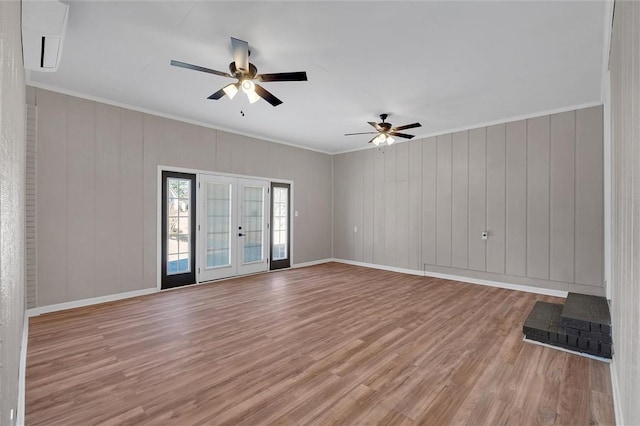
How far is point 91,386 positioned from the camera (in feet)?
8.34

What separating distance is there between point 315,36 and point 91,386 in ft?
12.7

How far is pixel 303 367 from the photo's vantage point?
9.32 ft

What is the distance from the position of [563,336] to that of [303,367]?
9.27 feet

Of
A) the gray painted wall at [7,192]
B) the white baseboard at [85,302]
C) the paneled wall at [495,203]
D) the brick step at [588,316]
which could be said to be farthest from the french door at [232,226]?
the brick step at [588,316]

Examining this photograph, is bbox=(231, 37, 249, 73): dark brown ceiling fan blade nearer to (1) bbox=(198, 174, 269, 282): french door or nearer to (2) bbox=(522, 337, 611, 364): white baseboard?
(1) bbox=(198, 174, 269, 282): french door

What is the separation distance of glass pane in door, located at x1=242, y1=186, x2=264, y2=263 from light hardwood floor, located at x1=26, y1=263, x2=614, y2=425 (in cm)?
230

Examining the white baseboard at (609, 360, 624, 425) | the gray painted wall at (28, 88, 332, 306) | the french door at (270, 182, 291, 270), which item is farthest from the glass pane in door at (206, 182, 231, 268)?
the white baseboard at (609, 360, 624, 425)

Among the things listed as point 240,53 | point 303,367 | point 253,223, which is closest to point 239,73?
point 240,53

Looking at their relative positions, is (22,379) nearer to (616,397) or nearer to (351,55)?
(351,55)

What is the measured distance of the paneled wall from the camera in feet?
16.7

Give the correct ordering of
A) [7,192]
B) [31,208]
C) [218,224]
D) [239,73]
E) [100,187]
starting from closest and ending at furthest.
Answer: [7,192] < [239,73] < [31,208] < [100,187] < [218,224]

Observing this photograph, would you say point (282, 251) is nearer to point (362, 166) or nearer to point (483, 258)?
point (362, 166)

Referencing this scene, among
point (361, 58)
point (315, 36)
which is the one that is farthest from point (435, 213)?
point (315, 36)

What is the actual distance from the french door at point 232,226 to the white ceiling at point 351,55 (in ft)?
5.47
